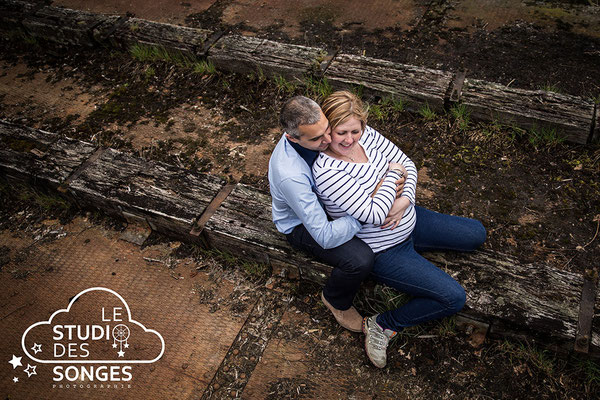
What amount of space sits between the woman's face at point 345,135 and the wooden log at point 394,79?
6.51ft

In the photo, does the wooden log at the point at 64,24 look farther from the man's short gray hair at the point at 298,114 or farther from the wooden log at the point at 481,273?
the man's short gray hair at the point at 298,114

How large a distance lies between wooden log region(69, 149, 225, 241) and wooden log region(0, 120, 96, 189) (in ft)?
0.60

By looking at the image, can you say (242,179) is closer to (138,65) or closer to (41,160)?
(41,160)

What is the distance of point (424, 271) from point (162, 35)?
4.36 meters

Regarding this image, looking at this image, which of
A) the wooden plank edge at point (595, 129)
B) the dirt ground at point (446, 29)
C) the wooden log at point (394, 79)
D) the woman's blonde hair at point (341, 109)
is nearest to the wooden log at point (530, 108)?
the wooden plank edge at point (595, 129)

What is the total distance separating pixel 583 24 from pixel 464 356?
14.9 feet

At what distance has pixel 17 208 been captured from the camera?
12.8 ft

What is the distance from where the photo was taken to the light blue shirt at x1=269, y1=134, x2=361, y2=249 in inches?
96.4

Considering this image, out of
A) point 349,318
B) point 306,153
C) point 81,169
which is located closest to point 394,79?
point 306,153

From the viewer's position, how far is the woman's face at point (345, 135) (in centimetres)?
246

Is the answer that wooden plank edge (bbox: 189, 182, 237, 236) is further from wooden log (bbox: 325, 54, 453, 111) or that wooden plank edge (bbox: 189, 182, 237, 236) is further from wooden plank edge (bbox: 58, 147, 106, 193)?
wooden log (bbox: 325, 54, 453, 111)

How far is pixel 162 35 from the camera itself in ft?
17.3

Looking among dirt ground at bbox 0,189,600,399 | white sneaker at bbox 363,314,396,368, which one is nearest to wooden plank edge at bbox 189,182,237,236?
dirt ground at bbox 0,189,600,399

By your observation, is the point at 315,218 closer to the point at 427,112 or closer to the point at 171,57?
the point at 427,112
